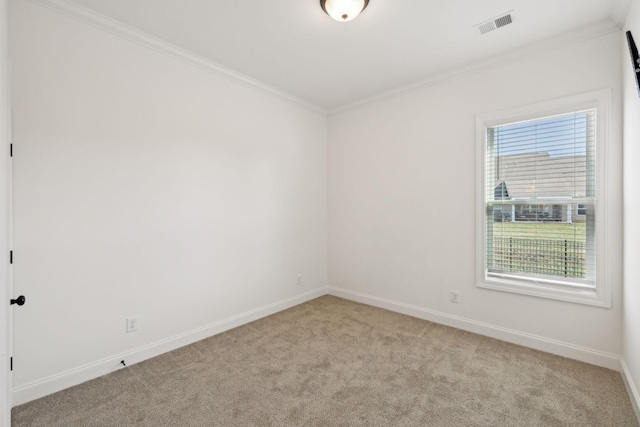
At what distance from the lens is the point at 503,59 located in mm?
2764

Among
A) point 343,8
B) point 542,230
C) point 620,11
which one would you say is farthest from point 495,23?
point 542,230

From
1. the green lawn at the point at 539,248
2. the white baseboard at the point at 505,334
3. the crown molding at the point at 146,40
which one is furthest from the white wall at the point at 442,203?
the crown molding at the point at 146,40

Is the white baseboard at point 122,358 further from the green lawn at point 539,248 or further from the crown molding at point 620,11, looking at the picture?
the crown molding at point 620,11

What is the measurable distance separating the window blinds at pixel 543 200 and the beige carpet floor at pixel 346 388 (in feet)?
2.61

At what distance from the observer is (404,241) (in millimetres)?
3545

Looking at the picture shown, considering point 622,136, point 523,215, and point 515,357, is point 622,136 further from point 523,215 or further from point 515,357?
point 515,357

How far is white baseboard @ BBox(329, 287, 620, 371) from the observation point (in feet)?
7.82

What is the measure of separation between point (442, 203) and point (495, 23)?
165 cm

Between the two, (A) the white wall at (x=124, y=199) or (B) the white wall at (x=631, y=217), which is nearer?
(B) the white wall at (x=631, y=217)

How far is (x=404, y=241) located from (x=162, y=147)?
2733 mm

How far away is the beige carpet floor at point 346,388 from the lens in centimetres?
182

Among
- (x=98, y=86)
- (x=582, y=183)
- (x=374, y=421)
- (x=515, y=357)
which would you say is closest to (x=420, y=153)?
(x=582, y=183)

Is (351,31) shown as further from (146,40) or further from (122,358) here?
(122,358)

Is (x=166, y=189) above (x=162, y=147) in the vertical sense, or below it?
below
